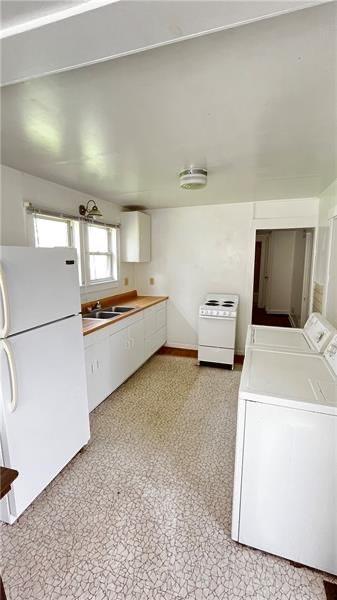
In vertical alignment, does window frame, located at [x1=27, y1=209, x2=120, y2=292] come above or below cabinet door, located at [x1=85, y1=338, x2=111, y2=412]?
above

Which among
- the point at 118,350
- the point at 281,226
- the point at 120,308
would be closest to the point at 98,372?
the point at 118,350

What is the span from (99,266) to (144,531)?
2.96 m

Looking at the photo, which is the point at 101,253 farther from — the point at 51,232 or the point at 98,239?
the point at 51,232

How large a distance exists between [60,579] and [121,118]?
2441mm

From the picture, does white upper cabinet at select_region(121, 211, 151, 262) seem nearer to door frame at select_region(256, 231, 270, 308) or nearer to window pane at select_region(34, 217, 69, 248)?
window pane at select_region(34, 217, 69, 248)

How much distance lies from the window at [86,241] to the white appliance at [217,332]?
59.8 inches

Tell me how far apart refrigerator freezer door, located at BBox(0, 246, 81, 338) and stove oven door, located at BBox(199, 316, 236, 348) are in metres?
2.11

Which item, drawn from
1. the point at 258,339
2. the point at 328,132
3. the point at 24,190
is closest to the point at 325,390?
the point at 258,339

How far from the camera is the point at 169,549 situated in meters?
1.42

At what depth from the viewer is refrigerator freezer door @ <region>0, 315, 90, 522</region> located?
1.48 m

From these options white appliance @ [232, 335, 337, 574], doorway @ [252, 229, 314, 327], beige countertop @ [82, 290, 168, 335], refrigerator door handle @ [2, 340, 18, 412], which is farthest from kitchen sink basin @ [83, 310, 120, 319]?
doorway @ [252, 229, 314, 327]

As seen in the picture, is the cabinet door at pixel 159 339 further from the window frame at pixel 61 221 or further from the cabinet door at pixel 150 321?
the window frame at pixel 61 221

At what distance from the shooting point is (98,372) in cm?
260

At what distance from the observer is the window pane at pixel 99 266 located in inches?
138
